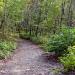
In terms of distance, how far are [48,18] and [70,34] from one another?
70.3ft

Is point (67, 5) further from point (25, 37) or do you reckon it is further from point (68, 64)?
point (68, 64)

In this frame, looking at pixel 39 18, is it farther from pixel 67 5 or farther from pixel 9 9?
pixel 9 9

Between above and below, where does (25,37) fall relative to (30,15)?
below

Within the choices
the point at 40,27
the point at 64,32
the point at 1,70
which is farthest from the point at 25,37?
the point at 1,70

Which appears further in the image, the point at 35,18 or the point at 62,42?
the point at 35,18

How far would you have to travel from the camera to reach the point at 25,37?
137ft

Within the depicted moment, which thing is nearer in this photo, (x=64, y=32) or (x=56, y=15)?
(x=64, y=32)

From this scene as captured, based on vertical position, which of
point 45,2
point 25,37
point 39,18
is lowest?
point 25,37

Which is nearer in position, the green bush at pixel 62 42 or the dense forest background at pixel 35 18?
the green bush at pixel 62 42

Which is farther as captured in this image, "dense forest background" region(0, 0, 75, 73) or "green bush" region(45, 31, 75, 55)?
"dense forest background" region(0, 0, 75, 73)

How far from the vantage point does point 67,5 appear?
43.4 meters

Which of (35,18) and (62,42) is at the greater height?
(62,42)

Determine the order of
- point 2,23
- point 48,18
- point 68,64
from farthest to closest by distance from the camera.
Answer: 1. point 48,18
2. point 2,23
3. point 68,64

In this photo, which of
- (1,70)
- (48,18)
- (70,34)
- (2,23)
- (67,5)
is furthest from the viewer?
(67,5)
